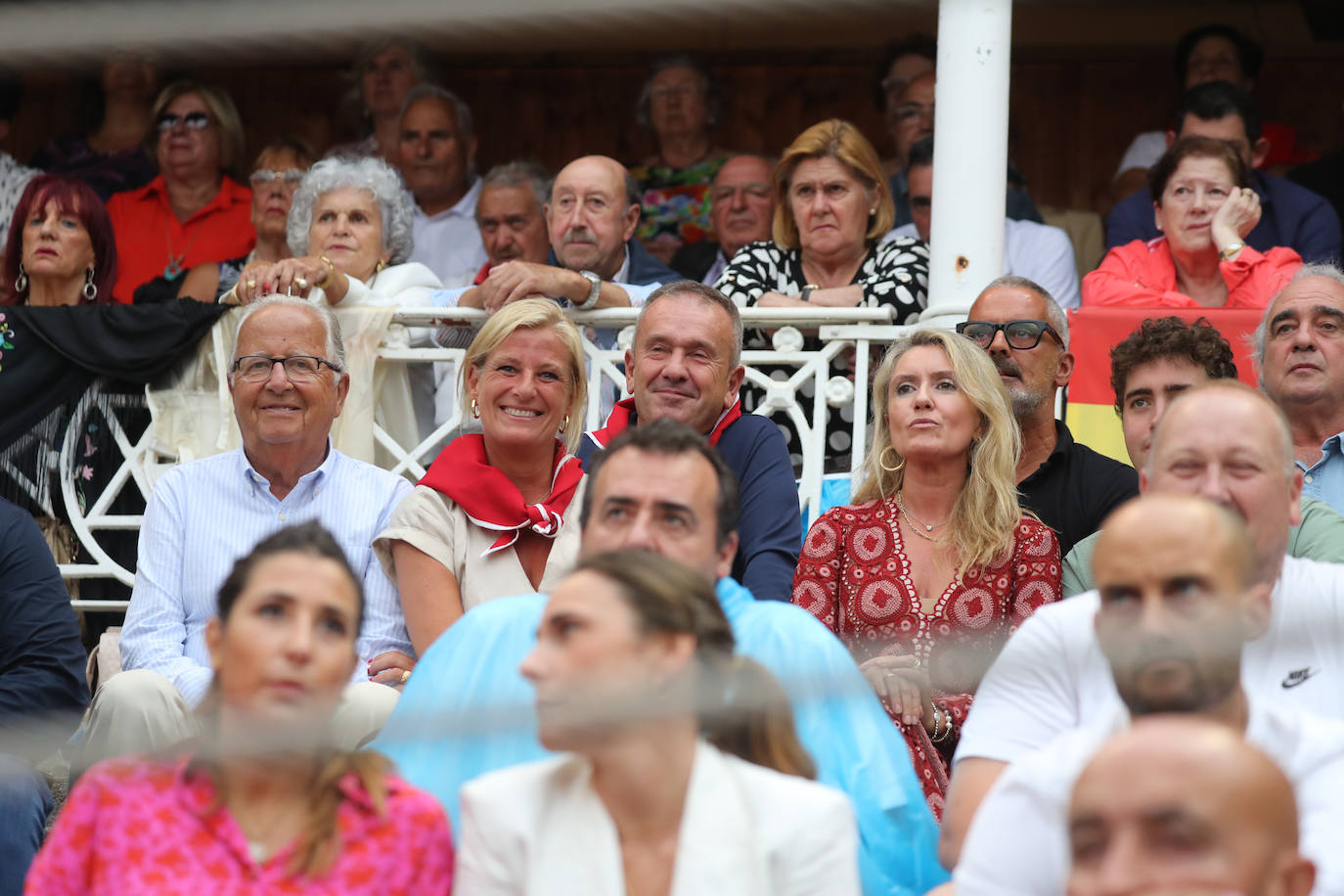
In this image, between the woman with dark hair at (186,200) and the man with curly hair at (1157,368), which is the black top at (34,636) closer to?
the man with curly hair at (1157,368)

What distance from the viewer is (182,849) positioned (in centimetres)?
169

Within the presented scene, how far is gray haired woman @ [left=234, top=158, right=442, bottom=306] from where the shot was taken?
3.89m

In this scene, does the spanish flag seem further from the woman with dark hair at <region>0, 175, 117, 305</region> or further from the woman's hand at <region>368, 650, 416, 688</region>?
the woman with dark hair at <region>0, 175, 117, 305</region>

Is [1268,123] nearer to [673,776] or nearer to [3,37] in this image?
[673,776]

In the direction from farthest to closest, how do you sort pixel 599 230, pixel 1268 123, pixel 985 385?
pixel 1268 123 < pixel 599 230 < pixel 985 385

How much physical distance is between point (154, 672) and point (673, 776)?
49.6 inches


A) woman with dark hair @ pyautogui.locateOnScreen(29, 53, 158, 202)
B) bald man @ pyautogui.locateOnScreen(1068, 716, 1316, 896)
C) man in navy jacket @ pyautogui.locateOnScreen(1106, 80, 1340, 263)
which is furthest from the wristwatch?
bald man @ pyautogui.locateOnScreen(1068, 716, 1316, 896)

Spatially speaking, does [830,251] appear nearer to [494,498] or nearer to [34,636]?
[494,498]

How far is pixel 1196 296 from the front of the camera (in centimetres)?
366

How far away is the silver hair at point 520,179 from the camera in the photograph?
432cm

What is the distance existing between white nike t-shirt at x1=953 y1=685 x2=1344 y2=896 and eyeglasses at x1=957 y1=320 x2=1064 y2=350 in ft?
5.18

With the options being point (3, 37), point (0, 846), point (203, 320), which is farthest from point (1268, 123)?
point (3, 37)

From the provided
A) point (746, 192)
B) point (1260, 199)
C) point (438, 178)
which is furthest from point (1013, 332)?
point (438, 178)

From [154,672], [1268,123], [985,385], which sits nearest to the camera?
[154,672]
